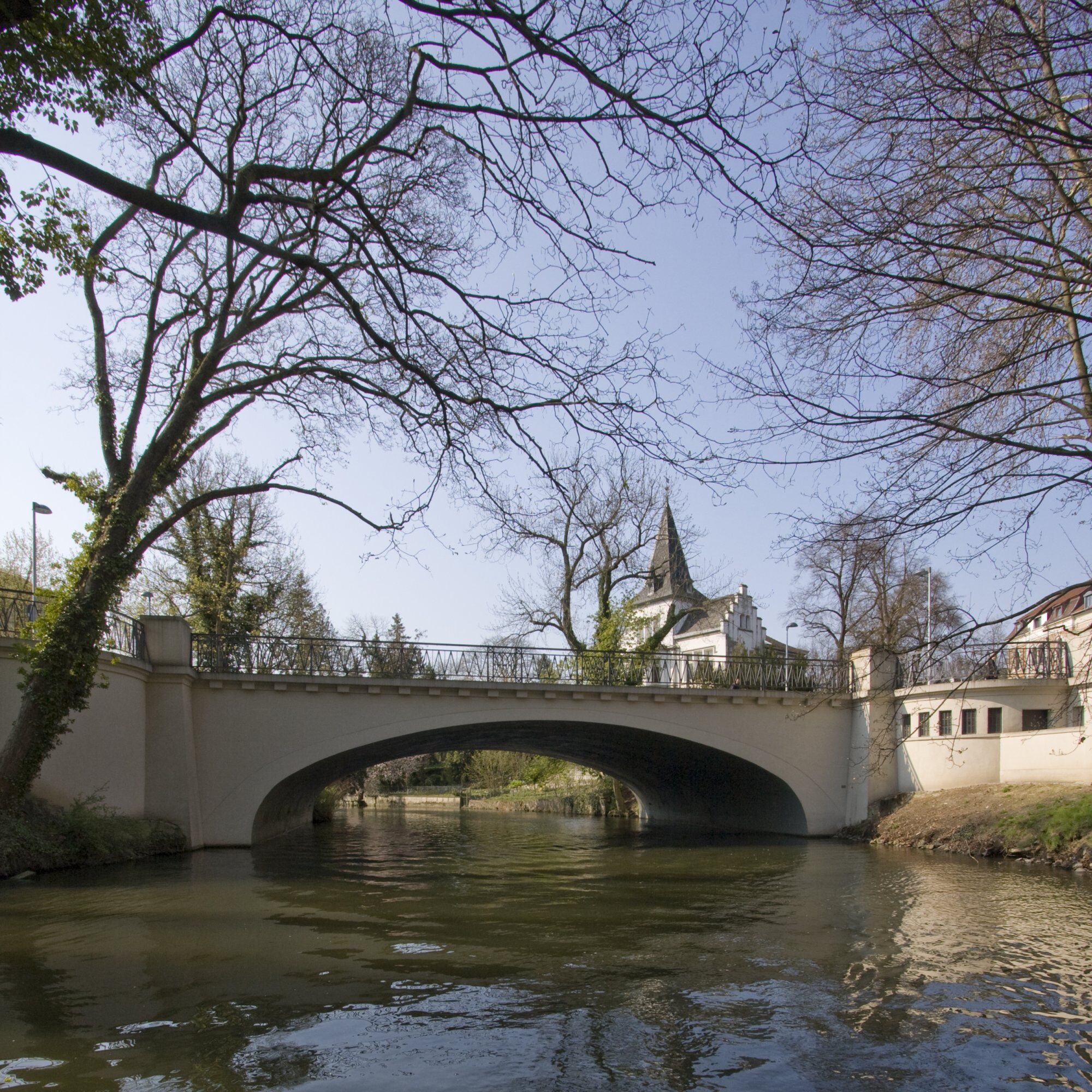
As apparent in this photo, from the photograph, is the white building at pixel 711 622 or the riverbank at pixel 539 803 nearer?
the riverbank at pixel 539 803

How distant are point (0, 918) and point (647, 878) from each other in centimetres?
896

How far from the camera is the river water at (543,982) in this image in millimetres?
5426

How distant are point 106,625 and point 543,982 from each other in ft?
35.1

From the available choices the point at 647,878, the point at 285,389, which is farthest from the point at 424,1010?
the point at 285,389

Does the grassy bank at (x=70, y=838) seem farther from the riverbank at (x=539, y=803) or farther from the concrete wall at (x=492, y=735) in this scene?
the riverbank at (x=539, y=803)

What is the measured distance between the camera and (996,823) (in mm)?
17859

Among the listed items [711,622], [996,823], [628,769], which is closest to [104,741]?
[996,823]

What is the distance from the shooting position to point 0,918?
10.1 metres

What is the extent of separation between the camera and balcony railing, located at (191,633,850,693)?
20.3 m

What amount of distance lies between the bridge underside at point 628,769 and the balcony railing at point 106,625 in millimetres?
4460

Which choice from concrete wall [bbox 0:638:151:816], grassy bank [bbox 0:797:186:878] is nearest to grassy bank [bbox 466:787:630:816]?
concrete wall [bbox 0:638:151:816]

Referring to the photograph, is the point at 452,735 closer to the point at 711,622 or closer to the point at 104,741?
the point at 104,741

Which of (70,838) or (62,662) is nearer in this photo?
(62,662)

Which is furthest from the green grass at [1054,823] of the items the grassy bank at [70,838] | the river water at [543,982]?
the grassy bank at [70,838]
